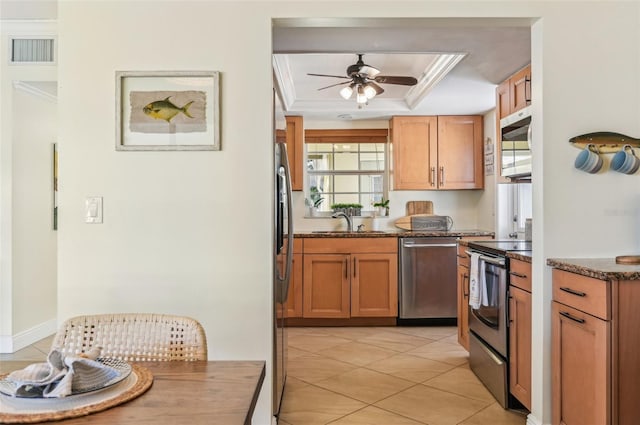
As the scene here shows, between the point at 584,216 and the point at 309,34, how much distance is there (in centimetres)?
173

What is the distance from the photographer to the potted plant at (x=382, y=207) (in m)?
5.15

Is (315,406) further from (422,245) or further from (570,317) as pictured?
(422,245)

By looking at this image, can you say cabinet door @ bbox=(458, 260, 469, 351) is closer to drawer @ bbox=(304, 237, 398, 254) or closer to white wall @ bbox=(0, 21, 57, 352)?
drawer @ bbox=(304, 237, 398, 254)

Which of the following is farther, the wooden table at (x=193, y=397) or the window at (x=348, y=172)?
the window at (x=348, y=172)

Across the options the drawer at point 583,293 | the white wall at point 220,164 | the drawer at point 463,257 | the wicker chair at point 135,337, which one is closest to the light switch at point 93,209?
the white wall at point 220,164

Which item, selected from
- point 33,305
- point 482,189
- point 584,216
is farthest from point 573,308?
point 33,305

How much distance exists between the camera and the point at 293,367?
131 inches

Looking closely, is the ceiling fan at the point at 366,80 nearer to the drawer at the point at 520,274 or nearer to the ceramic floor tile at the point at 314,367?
the drawer at the point at 520,274

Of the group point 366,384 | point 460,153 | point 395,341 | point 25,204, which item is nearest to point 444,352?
point 395,341

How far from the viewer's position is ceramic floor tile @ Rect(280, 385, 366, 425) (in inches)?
98.0

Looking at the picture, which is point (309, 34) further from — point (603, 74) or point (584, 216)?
point (584, 216)

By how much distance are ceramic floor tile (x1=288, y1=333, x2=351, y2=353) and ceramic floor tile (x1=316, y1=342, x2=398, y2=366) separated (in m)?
0.10

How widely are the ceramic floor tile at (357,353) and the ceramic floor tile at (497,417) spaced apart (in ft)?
3.40

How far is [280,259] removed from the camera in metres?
2.53
